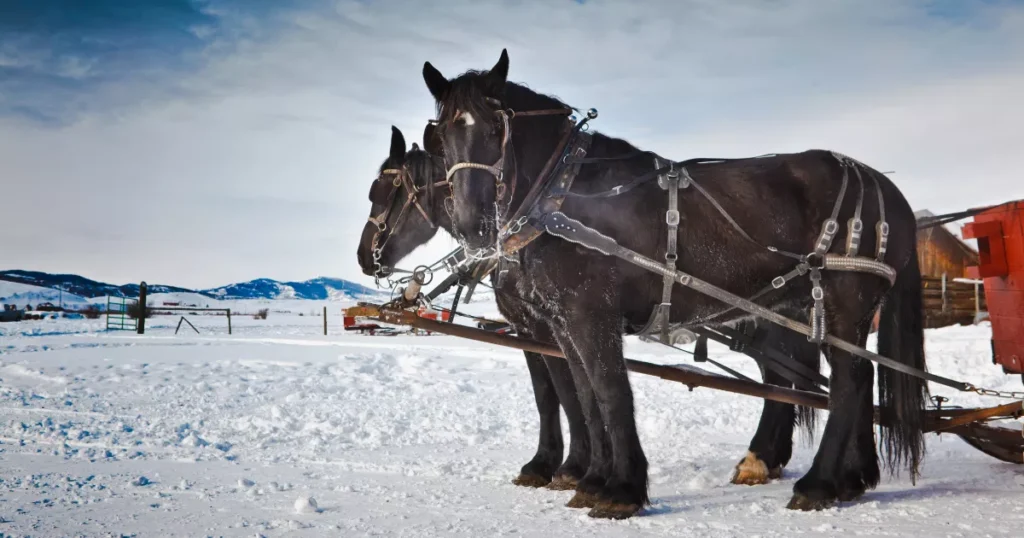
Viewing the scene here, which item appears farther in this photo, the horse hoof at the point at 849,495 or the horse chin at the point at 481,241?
the horse hoof at the point at 849,495

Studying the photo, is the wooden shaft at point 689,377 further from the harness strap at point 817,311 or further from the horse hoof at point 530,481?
the horse hoof at point 530,481

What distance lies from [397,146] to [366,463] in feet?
8.79

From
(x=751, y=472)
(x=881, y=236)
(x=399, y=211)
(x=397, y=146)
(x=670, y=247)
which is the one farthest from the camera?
(x=397, y=146)

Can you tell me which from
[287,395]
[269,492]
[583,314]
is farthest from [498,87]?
[287,395]

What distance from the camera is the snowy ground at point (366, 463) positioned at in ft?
12.6

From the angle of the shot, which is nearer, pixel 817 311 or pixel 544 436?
pixel 817 311

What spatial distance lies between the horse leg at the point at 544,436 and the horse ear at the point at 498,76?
2.23 meters

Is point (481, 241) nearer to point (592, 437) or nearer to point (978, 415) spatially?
point (592, 437)

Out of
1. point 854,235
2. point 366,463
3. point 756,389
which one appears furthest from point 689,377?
point 366,463

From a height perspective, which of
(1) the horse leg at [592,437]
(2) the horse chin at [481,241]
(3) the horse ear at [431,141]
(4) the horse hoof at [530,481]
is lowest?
(4) the horse hoof at [530,481]

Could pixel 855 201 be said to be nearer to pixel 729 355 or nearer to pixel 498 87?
pixel 498 87

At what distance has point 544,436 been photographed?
538cm

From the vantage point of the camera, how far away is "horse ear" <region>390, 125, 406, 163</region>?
20.3ft

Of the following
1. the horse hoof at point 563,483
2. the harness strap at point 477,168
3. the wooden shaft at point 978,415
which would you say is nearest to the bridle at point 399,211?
the harness strap at point 477,168
